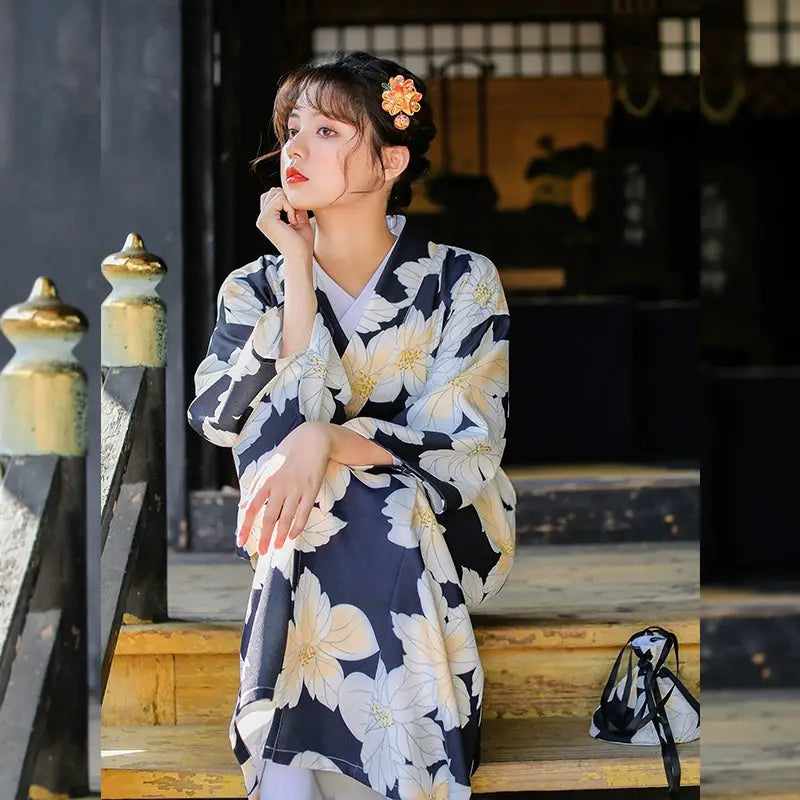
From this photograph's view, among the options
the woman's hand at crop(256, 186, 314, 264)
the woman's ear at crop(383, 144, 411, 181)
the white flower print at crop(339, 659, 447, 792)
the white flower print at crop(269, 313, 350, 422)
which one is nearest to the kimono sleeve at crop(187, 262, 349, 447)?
the white flower print at crop(269, 313, 350, 422)

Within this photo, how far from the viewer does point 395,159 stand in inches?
91.0

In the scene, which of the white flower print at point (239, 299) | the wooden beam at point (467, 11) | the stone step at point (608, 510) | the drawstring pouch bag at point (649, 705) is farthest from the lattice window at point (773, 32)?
the wooden beam at point (467, 11)

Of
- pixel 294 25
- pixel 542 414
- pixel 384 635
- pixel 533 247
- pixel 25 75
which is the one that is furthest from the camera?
pixel 533 247

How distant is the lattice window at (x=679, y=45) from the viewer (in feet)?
19.3

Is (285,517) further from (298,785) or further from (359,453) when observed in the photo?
(298,785)

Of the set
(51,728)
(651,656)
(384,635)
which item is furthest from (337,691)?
(651,656)

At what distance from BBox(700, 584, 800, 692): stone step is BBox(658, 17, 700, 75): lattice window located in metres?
3.96

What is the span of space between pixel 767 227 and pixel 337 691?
964mm

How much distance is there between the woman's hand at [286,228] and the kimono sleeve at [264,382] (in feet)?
0.34

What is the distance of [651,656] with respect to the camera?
230 cm

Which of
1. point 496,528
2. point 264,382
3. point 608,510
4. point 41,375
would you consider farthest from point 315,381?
point 608,510

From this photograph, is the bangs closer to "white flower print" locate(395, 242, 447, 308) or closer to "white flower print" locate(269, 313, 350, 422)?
"white flower print" locate(395, 242, 447, 308)

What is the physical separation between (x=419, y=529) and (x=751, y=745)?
2.67 ft

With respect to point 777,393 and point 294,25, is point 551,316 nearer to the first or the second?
point 294,25
